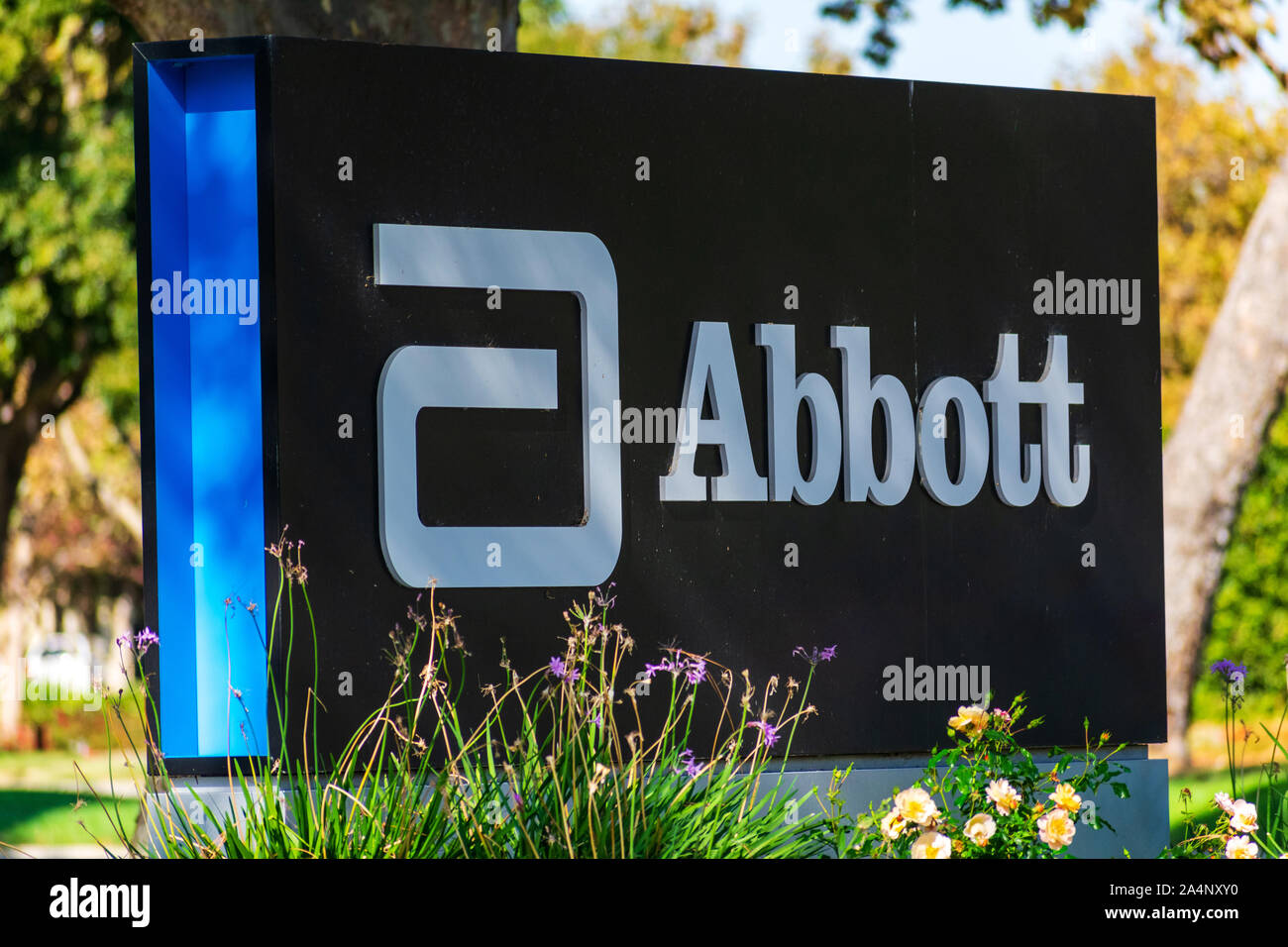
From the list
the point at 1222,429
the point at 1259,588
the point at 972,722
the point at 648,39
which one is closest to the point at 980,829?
the point at 972,722

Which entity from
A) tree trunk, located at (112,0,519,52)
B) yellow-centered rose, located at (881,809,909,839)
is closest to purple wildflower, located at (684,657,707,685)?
yellow-centered rose, located at (881,809,909,839)

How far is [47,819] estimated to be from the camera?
11211 millimetres

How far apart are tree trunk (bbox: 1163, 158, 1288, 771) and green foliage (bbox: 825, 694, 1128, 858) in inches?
228

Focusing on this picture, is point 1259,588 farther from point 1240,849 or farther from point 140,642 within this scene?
point 140,642

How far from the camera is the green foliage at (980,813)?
4.34 metres

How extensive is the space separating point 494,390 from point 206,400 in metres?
1.09

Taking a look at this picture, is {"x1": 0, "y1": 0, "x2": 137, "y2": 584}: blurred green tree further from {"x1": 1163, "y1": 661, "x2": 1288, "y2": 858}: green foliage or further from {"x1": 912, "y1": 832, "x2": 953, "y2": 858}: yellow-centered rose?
{"x1": 1163, "y1": 661, "x2": 1288, "y2": 858}: green foliage

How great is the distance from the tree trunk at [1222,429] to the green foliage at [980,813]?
19.0 feet

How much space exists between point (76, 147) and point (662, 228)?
10529mm

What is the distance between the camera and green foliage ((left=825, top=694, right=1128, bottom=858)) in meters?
4.34

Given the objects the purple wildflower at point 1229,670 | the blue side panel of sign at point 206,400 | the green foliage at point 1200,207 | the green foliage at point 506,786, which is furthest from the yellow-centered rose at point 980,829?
the green foliage at point 1200,207

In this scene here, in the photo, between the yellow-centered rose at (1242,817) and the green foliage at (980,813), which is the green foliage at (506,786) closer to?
the green foliage at (980,813)
